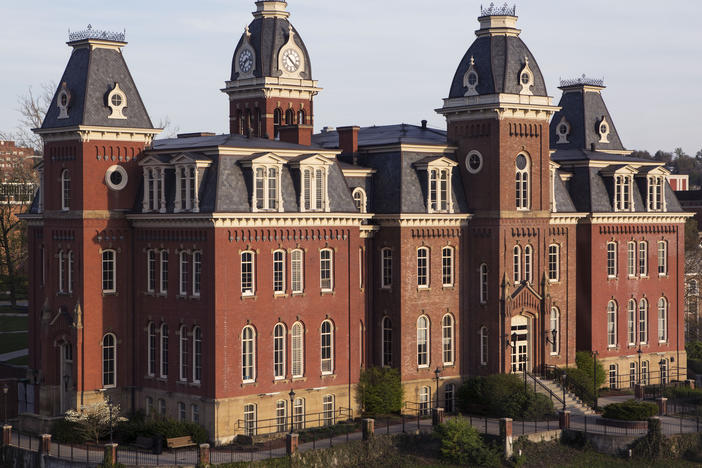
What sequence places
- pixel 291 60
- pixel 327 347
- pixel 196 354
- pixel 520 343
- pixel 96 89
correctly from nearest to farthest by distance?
1. pixel 196 354
2. pixel 96 89
3. pixel 327 347
4. pixel 520 343
5. pixel 291 60

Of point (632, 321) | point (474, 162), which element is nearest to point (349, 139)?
point (474, 162)

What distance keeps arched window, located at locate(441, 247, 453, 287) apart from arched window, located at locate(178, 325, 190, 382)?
13.8 meters

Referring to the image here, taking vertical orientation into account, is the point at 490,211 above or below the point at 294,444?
above

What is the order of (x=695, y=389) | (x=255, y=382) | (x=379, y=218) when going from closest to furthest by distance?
(x=255, y=382) < (x=379, y=218) < (x=695, y=389)

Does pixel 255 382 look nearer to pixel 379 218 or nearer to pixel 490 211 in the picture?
pixel 379 218

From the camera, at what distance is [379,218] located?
2233 inches

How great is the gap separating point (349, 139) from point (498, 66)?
8.33 metres

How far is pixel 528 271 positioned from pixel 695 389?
12681 millimetres

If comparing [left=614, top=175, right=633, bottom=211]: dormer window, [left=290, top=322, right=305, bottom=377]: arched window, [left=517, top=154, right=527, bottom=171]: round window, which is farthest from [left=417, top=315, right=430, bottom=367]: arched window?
[left=614, top=175, right=633, bottom=211]: dormer window

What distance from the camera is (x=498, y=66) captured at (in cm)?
5788

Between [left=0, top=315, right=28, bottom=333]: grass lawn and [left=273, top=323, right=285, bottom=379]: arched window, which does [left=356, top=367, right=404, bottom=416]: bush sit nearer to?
[left=273, top=323, right=285, bottom=379]: arched window

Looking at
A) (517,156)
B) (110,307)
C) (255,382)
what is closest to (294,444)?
(255,382)

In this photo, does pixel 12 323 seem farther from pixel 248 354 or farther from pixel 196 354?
pixel 248 354

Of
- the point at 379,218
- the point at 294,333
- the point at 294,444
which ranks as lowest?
the point at 294,444
